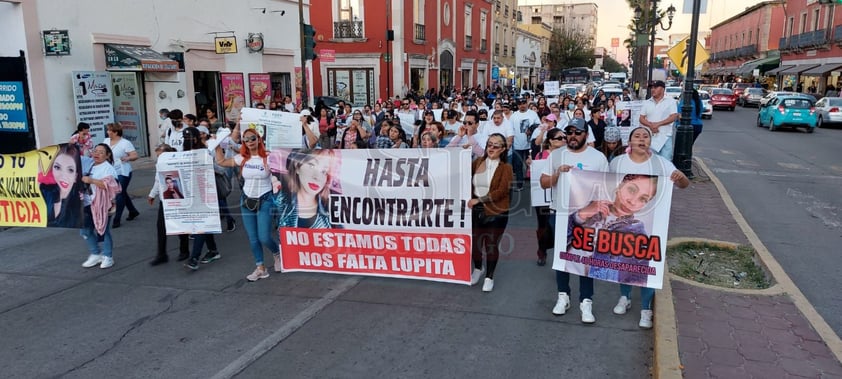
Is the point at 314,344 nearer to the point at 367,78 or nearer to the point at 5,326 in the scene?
the point at 5,326

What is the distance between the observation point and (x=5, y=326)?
562cm

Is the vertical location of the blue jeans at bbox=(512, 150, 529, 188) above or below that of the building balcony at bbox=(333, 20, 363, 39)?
below

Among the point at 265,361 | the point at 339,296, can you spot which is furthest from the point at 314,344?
the point at 339,296

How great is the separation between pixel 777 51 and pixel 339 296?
67.1 metres

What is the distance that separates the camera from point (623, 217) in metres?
5.25

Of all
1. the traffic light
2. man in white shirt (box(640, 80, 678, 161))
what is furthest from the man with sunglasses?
the traffic light

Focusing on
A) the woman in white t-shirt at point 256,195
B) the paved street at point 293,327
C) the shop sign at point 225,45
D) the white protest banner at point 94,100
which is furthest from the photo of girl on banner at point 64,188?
the shop sign at point 225,45

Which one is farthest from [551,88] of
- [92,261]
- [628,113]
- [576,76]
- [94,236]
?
[576,76]

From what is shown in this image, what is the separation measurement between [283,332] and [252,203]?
6.00 feet

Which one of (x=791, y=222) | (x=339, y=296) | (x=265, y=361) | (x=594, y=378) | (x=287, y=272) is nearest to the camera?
(x=594, y=378)

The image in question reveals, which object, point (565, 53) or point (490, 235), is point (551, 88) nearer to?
point (490, 235)

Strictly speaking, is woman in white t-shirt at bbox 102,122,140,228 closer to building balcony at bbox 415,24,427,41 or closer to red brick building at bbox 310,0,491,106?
red brick building at bbox 310,0,491,106

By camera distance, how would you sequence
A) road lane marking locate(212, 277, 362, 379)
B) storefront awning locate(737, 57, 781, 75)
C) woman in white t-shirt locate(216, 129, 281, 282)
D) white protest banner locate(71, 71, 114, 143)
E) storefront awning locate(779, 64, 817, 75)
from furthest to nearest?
storefront awning locate(737, 57, 781, 75) → storefront awning locate(779, 64, 817, 75) → white protest banner locate(71, 71, 114, 143) → woman in white t-shirt locate(216, 129, 281, 282) → road lane marking locate(212, 277, 362, 379)

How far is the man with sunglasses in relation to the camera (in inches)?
218
